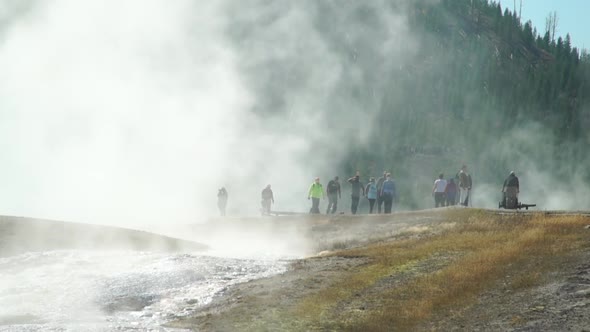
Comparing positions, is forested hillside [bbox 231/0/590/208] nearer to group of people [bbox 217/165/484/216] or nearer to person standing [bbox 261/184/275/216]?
person standing [bbox 261/184/275/216]

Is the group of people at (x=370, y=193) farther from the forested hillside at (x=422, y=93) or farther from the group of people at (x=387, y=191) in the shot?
the forested hillside at (x=422, y=93)

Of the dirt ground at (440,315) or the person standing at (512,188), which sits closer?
the dirt ground at (440,315)

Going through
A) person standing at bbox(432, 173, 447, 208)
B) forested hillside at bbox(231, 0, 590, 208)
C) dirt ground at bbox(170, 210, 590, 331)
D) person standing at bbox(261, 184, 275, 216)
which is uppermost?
forested hillside at bbox(231, 0, 590, 208)

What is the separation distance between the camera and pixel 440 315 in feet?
48.3

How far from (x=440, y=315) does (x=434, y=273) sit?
342cm

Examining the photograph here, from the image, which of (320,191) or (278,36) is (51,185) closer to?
(320,191)

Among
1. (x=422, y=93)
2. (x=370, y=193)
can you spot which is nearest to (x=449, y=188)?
(x=370, y=193)

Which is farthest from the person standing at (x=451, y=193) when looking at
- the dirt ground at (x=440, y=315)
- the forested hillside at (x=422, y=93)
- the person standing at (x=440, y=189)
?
the forested hillside at (x=422, y=93)

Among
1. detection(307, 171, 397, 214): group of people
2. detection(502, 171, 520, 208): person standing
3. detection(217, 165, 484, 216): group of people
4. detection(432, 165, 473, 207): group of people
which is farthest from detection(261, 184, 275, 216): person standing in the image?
detection(502, 171, 520, 208): person standing

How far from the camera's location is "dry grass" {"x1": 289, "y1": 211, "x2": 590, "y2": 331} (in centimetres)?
1521

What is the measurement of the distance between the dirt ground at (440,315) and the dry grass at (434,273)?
222mm

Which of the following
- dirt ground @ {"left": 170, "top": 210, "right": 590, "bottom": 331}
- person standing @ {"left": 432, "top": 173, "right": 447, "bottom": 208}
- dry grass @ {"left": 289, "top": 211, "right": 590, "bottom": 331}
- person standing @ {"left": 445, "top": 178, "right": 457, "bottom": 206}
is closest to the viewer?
dirt ground @ {"left": 170, "top": 210, "right": 590, "bottom": 331}

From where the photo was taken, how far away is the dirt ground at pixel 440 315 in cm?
1338

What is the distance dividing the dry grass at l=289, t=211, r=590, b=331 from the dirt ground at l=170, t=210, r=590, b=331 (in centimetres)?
22
